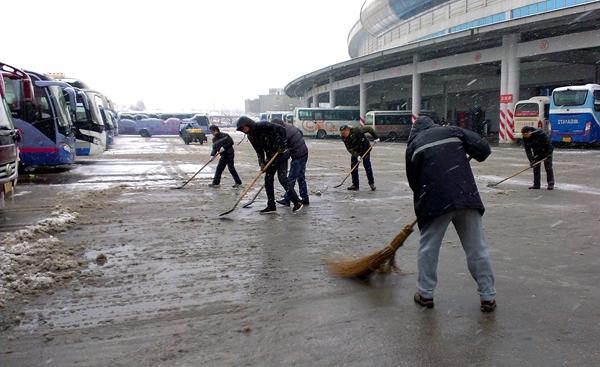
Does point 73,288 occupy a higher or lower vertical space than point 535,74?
lower

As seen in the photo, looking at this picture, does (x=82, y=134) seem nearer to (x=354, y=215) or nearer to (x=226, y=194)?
(x=226, y=194)

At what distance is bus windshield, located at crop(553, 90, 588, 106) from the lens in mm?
24312

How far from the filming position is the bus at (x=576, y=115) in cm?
2412

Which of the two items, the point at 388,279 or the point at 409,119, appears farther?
the point at 409,119

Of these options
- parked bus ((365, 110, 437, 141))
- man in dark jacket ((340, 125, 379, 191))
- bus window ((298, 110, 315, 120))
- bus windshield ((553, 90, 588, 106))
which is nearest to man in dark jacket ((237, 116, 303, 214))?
man in dark jacket ((340, 125, 379, 191))

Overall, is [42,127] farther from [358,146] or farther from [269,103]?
[269,103]

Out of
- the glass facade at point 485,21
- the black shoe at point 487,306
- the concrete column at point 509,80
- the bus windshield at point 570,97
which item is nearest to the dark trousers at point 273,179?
the black shoe at point 487,306

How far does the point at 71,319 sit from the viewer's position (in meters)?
3.70

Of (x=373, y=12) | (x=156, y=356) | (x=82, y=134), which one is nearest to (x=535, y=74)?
(x=373, y=12)

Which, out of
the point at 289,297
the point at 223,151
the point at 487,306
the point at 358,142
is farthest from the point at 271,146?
the point at 487,306

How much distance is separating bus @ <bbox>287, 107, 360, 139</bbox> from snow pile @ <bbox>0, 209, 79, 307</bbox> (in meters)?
37.2

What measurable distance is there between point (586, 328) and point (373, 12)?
55.8m

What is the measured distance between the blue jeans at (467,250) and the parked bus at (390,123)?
3483 centimetres

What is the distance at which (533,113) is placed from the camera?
27.1 m
